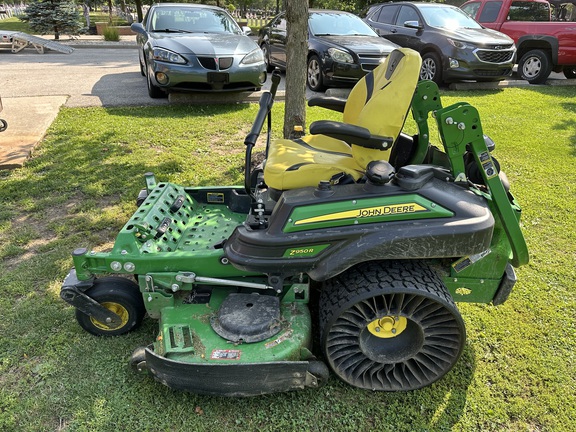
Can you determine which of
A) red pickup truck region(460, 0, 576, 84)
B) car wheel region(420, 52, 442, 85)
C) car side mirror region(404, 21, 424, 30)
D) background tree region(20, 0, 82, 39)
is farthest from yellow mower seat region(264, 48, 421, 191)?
background tree region(20, 0, 82, 39)

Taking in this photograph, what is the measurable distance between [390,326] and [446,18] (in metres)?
8.92

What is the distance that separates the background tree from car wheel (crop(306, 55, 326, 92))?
1409cm

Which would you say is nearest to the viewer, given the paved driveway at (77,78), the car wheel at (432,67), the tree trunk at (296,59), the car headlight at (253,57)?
the tree trunk at (296,59)

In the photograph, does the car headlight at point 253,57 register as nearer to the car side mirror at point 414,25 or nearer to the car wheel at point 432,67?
the car wheel at point 432,67

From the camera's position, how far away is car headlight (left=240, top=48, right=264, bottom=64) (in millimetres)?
7155

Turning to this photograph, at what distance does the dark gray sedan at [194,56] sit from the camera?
6844 millimetres

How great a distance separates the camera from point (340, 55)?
8.06m

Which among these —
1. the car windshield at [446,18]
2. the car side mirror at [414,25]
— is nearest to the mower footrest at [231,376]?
the car side mirror at [414,25]

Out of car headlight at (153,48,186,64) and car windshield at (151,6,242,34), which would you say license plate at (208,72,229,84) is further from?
car windshield at (151,6,242,34)

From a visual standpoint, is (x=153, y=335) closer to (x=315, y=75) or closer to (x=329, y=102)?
(x=329, y=102)

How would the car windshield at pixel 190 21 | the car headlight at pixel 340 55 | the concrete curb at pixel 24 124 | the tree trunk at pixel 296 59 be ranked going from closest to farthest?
the tree trunk at pixel 296 59 → the concrete curb at pixel 24 124 → the car windshield at pixel 190 21 → the car headlight at pixel 340 55

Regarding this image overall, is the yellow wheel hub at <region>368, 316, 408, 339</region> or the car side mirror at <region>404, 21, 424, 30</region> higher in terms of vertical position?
the car side mirror at <region>404, 21, 424, 30</region>

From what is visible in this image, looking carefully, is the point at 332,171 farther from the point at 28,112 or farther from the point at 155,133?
the point at 28,112

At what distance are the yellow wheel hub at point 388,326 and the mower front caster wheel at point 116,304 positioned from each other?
1367mm
